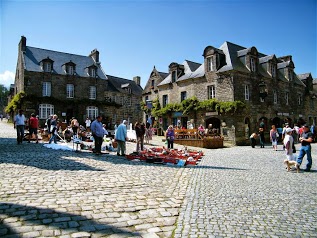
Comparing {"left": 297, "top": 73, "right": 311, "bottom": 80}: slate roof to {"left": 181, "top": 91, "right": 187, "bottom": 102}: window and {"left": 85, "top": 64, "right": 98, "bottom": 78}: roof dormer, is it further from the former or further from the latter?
{"left": 85, "top": 64, "right": 98, "bottom": 78}: roof dormer

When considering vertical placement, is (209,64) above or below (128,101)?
above

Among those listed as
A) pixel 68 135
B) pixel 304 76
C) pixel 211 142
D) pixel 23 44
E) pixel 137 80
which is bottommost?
pixel 211 142

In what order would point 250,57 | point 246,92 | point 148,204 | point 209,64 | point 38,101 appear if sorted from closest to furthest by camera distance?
point 148,204 < point 246,92 < point 250,57 < point 209,64 < point 38,101

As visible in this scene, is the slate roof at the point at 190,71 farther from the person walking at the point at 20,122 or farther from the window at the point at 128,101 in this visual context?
the person walking at the point at 20,122

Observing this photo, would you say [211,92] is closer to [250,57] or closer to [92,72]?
[250,57]

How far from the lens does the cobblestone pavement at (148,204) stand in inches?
137

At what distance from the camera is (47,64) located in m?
29.9

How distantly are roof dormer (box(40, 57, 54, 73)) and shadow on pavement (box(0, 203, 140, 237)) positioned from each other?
29156mm

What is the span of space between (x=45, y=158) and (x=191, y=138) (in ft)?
41.9

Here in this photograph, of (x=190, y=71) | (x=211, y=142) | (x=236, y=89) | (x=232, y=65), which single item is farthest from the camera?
(x=190, y=71)

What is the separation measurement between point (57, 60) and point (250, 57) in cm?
2478

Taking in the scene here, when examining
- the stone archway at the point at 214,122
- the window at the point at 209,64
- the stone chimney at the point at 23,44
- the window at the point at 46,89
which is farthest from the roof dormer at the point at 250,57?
the stone chimney at the point at 23,44

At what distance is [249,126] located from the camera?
2273cm

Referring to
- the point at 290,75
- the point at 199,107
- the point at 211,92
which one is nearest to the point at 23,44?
the point at 199,107
